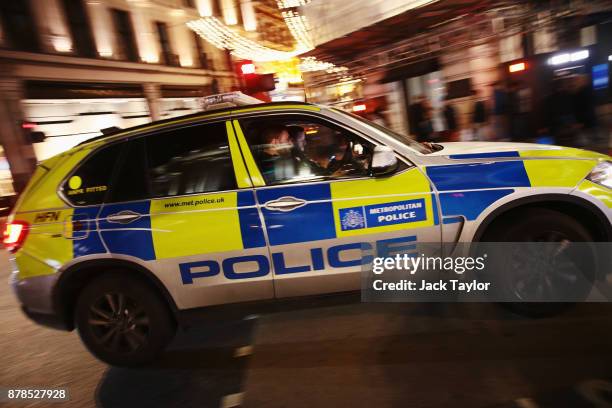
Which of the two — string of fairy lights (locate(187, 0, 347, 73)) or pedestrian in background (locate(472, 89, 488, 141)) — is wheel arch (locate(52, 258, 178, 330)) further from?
string of fairy lights (locate(187, 0, 347, 73))

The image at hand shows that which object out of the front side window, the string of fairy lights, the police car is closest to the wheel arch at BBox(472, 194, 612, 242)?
the police car

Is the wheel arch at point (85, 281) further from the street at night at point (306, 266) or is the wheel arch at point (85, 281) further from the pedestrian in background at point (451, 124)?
the pedestrian in background at point (451, 124)

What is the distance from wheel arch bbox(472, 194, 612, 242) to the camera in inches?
108

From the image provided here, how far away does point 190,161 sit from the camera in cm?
299

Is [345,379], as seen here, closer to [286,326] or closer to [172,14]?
[286,326]

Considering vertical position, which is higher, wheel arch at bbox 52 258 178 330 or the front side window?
the front side window

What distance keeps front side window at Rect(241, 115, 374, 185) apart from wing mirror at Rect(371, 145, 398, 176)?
0.12m

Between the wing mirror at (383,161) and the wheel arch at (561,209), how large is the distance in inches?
29.0

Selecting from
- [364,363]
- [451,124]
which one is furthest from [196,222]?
[451,124]

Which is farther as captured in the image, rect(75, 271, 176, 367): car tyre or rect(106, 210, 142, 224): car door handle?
rect(75, 271, 176, 367): car tyre

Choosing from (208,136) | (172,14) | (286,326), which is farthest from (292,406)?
(172,14)

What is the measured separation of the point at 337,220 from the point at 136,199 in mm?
1461

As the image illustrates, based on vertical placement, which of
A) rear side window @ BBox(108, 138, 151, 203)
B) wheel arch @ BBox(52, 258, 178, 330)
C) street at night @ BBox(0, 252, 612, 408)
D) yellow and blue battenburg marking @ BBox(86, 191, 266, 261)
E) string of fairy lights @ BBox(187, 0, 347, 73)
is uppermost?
string of fairy lights @ BBox(187, 0, 347, 73)

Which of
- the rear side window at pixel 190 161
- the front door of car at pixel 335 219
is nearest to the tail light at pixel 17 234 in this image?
the rear side window at pixel 190 161
